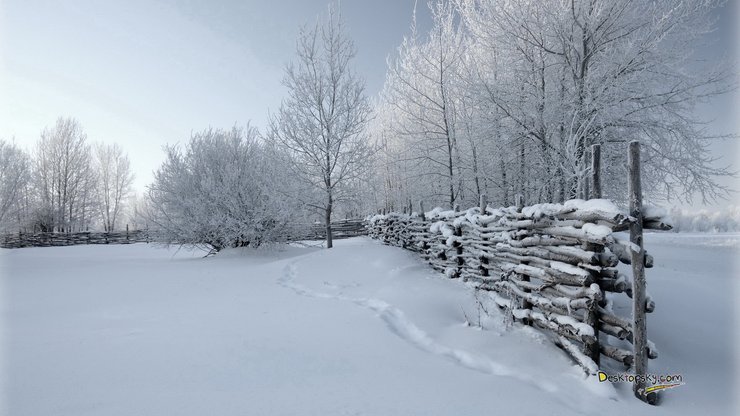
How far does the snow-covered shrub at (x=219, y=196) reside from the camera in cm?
1048

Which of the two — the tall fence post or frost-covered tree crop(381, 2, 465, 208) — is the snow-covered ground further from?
frost-covered tree crop(381, 2, 465, 208)

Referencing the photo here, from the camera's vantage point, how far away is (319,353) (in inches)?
123

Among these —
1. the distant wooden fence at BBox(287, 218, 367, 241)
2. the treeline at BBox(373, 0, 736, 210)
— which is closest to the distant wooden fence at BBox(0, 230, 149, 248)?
the distant wooden fence at BBox(287, 218, 367, 241)

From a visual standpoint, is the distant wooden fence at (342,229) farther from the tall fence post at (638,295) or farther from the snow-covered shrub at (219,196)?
the tall fence post at (638,295)

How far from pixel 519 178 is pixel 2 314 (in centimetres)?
1089

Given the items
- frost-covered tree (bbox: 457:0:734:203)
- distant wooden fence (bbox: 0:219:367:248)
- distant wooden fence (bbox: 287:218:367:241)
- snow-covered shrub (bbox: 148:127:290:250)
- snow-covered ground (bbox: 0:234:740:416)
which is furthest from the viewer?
distant wooden fence (bbox: 0:219:367:248)

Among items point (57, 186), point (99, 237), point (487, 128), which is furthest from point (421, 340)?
point (57, 186)

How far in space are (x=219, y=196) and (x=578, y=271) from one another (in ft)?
32.7

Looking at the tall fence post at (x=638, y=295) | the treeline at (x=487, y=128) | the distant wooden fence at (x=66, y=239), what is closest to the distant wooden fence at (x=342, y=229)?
the treeline at (x=487, y=128)

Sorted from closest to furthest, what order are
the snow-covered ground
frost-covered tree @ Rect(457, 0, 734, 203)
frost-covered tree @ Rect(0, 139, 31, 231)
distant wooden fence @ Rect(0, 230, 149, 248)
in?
the snow-covered ground → frost-covered tree @ Rect(457, 0, 734, 203) → frost-covered tree @ Rect(0, 139, 31, 231) → distant wooden fence @ Rect(0, 230, 149, 248)

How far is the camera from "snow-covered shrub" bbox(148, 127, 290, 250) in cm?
1048

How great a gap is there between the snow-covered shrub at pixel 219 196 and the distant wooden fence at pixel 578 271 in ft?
24.4

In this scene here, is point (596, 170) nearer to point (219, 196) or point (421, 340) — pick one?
point (421, 340)

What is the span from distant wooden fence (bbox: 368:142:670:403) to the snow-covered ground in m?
0.28
